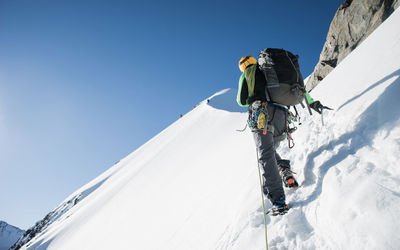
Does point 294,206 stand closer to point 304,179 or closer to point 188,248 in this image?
point 304,179

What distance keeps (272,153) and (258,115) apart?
0.57 meters

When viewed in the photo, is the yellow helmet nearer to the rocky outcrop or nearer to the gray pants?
the gray pants

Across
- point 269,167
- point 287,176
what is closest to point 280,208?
point 269,167

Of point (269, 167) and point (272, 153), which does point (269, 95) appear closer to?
point (272, 153)

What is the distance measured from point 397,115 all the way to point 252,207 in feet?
6.78

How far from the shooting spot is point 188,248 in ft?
10.4

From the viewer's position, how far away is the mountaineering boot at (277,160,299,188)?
8.80 feet

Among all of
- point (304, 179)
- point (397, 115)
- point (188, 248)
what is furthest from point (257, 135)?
point (188, 248)

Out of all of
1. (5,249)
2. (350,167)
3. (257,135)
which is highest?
(5,249)

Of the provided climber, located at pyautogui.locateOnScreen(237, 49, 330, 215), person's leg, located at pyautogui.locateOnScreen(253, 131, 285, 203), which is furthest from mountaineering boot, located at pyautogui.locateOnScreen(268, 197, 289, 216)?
climber, located at pyautogui.locateOnScreen(237, 49, 330, 215)

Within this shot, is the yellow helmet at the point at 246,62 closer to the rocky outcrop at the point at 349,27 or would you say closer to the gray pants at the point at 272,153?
the gray pants at the point at 272,153

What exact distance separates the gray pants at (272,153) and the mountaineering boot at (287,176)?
1.03 feet

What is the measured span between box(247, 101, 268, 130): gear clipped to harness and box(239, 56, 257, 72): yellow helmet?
0.59m

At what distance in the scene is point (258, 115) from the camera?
8.95ft
